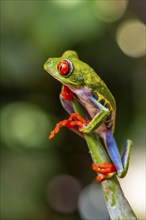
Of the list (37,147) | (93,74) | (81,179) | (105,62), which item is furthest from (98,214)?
(93,74)

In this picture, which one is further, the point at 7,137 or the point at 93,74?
the point at 7,137

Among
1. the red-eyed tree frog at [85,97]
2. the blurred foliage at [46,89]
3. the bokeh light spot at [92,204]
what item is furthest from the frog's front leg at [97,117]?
the bokeh light spot at [92,204]

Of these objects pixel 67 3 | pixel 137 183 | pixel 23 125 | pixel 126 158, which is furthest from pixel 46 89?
pixel 126 158

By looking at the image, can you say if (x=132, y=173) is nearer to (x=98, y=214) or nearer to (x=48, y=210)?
(x=98, y=214)

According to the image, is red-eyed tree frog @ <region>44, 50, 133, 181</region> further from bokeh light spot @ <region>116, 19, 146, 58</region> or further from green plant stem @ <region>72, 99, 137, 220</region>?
bokeh light spot @ <region>116, 19, 146, 58</region>

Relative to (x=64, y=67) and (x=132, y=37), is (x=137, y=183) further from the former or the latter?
(x=64, y=67)

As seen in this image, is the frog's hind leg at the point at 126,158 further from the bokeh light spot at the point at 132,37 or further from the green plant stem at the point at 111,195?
the bokeh light spot at the point at 132,37

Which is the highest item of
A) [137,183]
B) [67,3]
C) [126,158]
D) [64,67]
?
[67,3]
